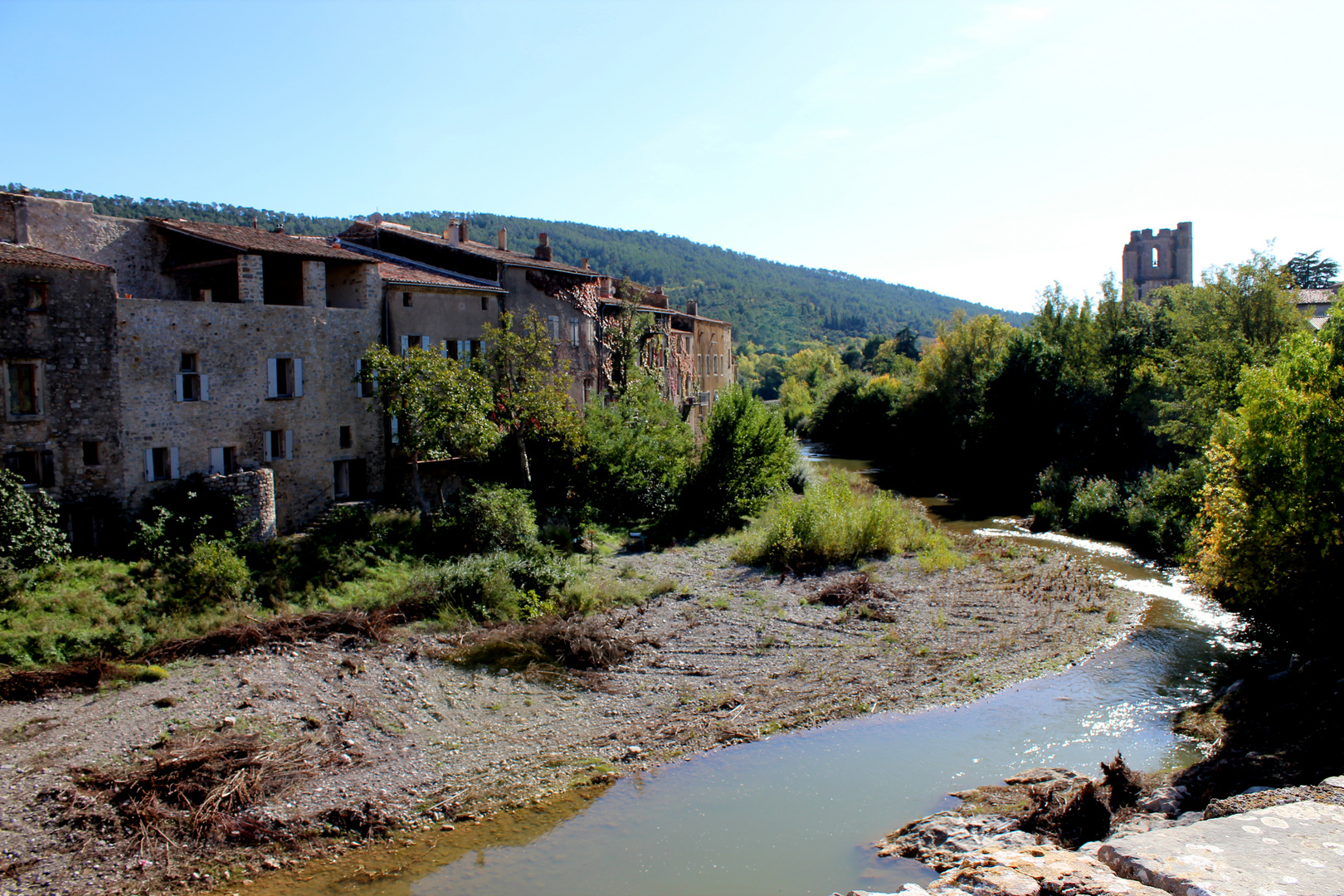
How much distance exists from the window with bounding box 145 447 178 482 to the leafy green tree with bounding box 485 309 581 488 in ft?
31.9

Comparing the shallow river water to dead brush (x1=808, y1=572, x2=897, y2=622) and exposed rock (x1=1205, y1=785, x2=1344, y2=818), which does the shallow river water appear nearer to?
exposed rock (x1=1205, y1=785, x2=1344, y2=818)

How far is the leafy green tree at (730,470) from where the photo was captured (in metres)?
34.7

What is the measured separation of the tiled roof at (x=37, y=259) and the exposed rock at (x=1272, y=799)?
85.3ft

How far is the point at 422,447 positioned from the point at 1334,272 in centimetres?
7604

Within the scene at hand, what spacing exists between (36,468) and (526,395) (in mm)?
13728

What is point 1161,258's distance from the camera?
7525 cm

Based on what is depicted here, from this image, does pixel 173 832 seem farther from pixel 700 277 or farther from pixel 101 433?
pixel 700 277

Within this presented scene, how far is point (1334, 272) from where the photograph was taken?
225 feet

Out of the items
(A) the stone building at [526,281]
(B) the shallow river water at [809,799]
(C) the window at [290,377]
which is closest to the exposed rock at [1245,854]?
(B) the shallow river water at [809,799]

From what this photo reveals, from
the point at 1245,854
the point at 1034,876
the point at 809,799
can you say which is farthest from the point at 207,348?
the point at 1245,854

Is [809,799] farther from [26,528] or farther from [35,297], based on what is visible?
[35,297]

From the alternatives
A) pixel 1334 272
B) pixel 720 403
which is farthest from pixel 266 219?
pixel 1334 272

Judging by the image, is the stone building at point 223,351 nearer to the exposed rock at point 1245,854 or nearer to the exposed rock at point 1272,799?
the exposed rock at point 1245,854

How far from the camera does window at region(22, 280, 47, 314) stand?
20.5 metres
